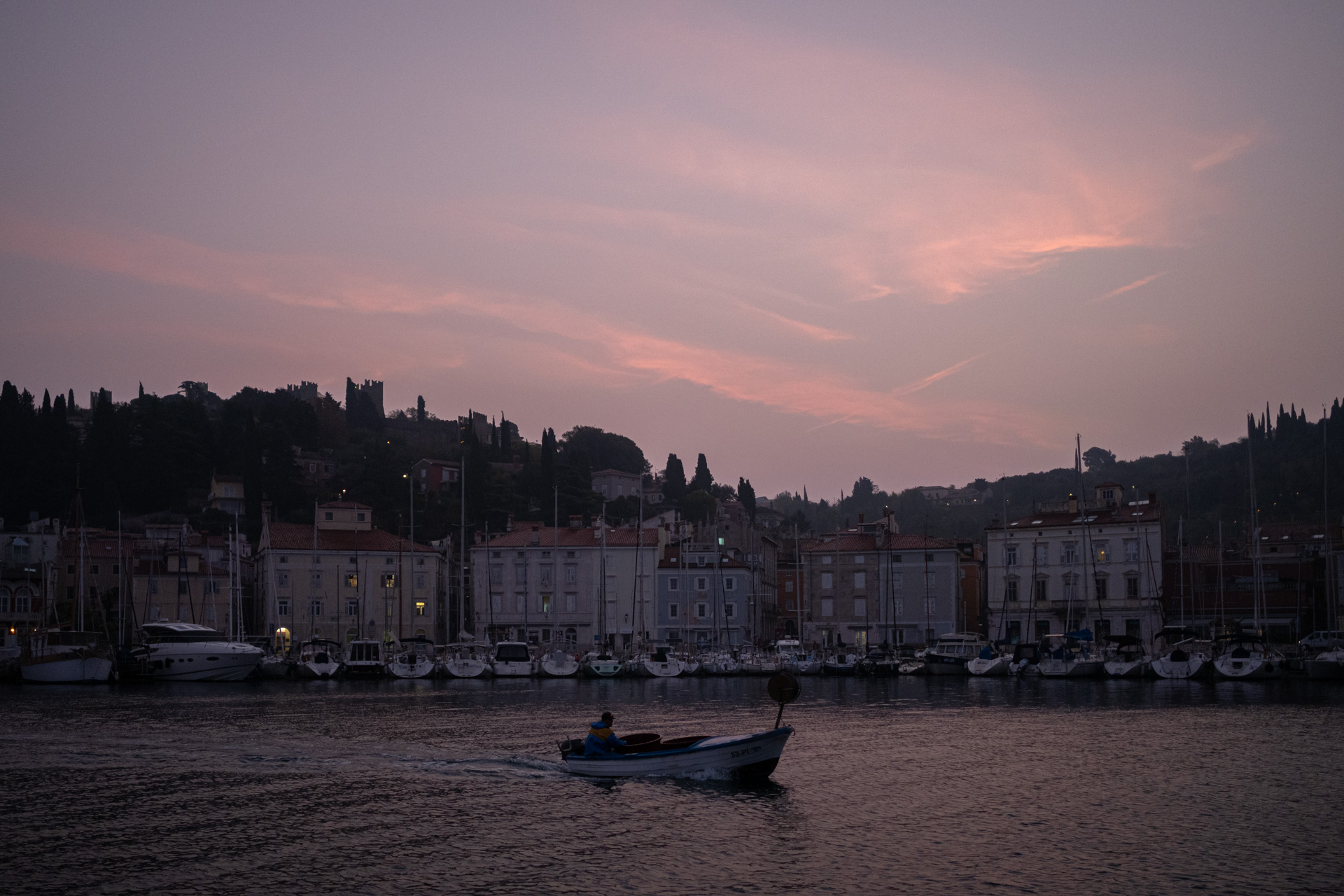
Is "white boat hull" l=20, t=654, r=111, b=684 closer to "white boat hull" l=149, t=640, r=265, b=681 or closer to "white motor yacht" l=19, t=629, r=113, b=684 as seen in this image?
"white motor yacht" l=19, t=629, r=113, b=684

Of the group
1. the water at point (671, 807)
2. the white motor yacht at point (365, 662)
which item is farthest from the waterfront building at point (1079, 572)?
the white motor yacht at point (365, 662)

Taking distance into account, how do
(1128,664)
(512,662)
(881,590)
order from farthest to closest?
(881,590)
(512,662)
(1128,664)

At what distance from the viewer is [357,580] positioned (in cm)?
10806

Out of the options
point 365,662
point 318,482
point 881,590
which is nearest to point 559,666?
point 365,662

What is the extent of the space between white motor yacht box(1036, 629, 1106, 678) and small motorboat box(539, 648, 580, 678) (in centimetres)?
3359

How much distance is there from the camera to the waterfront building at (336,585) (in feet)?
352

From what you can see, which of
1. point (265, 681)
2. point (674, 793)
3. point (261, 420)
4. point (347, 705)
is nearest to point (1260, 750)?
point (674, 793)

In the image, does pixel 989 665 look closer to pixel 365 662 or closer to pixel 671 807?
pixel 365 662

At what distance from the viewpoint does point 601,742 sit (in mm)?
34344

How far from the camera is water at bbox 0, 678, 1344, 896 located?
78.0 feet

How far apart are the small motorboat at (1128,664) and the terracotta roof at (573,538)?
146 feet

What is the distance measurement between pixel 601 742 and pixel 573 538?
79689mm

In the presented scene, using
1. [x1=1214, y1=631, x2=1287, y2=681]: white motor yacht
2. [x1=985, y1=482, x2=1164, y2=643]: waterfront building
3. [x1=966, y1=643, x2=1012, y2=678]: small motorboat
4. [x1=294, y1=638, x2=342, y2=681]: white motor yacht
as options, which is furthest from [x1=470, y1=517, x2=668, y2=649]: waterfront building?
[x1=1214, y1=631, x2=1287, y2=681]: white motor yacht

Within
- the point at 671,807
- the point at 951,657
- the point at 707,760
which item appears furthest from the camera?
the point at 951,657
